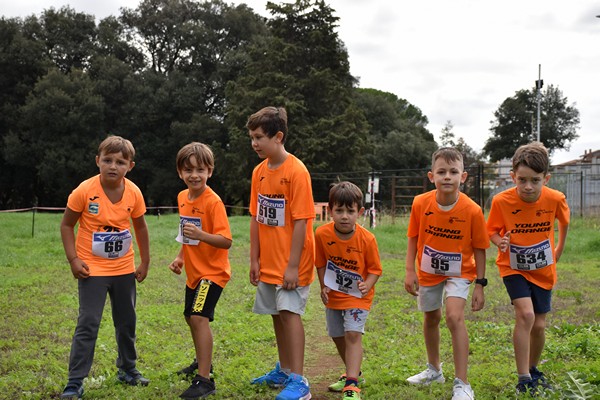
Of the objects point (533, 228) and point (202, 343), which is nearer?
point (202, 343)

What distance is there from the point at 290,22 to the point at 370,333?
36862mm

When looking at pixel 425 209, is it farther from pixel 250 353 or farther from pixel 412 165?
pixel 412 165

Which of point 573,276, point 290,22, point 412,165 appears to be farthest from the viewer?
point 412,165

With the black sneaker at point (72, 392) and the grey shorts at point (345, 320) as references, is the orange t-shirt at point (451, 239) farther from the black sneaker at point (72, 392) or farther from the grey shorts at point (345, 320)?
the black sneaker at point (72, 392)

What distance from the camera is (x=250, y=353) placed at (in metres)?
6.43

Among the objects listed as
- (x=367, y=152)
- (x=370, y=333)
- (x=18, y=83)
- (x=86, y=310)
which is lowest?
(x=370, y=333)

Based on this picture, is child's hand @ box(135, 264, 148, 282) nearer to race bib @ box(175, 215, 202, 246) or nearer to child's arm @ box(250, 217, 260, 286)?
race bib @ box(175, 215, 202, 246)

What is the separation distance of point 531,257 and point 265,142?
2.16m

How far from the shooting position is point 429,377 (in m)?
5.08

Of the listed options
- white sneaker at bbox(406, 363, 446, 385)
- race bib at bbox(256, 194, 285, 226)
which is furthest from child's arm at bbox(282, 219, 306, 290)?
white sneaker at bbox(406, 363, 446, 385)

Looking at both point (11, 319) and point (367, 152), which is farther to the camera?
point (367, 152)

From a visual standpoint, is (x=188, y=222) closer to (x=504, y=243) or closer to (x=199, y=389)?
(x=199, y=389)

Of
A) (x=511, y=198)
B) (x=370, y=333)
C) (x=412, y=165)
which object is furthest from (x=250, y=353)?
(x=412, y=165)

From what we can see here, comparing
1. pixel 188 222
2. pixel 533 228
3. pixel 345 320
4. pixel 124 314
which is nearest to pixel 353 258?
pixel 345 320
